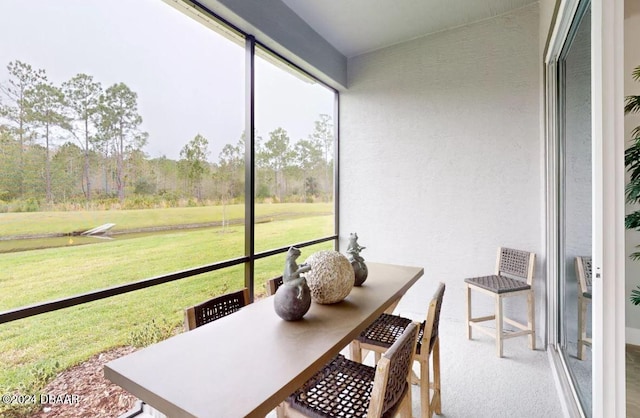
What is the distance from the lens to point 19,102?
4.74 ft

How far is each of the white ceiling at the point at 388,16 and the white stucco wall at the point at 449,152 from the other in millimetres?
134

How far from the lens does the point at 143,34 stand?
6.34 ft

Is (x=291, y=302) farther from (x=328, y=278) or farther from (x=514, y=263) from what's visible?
(x=514, y=263)

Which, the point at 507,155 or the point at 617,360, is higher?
the point at 507,155

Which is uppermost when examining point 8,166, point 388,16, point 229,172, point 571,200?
point 388,16

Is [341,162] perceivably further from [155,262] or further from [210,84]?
[155,262]

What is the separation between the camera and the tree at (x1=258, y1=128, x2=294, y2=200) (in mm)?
2934

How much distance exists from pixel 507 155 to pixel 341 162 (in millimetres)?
1796

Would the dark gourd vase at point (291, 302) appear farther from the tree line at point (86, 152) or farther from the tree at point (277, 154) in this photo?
the tree at point (277, 154)

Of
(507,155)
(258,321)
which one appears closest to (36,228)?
(258,321)

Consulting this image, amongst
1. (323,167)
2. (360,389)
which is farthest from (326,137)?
(360,389)

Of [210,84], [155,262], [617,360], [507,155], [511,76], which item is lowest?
[617,360]

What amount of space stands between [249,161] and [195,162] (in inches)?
19.6

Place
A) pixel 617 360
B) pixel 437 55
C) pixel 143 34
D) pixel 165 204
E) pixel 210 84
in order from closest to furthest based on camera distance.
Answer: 1. pixel 617 360
2. pixel 143 34
3. pixel 165 204
4. pixel 210 84
5. pixel 437 55
